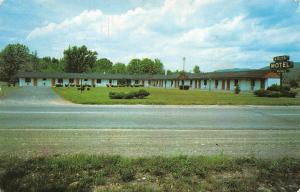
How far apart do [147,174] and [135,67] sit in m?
149

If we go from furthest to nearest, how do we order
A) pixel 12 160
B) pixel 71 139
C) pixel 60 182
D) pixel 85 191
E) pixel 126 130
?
pixel 126 130
pixel 71 139
pixel 12 160
pixel 60 182
pixel 85 191

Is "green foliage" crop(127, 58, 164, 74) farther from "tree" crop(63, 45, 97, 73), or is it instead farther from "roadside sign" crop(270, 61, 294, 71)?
"roadside sign" crop(270, 61, 294, 71)

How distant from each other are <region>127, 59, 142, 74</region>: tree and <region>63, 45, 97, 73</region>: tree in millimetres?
29971

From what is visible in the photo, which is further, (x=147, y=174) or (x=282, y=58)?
(x=282, y=58)

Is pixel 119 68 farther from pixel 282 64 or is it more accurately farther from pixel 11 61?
pixel 282 64

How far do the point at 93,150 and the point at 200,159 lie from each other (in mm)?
2645

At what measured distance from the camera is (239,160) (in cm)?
731

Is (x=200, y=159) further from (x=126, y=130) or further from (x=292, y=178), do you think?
(x=126, y=130)

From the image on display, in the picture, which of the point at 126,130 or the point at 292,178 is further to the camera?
the point at 126,130

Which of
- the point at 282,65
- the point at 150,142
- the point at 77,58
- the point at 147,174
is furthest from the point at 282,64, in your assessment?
the point at 77,58

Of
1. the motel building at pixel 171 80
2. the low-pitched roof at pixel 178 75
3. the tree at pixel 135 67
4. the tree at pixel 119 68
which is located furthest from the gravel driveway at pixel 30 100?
the tree at pixel 119 68

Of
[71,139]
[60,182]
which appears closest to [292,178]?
[60,182]

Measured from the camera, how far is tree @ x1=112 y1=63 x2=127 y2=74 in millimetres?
166350

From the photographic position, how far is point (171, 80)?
105000mm
